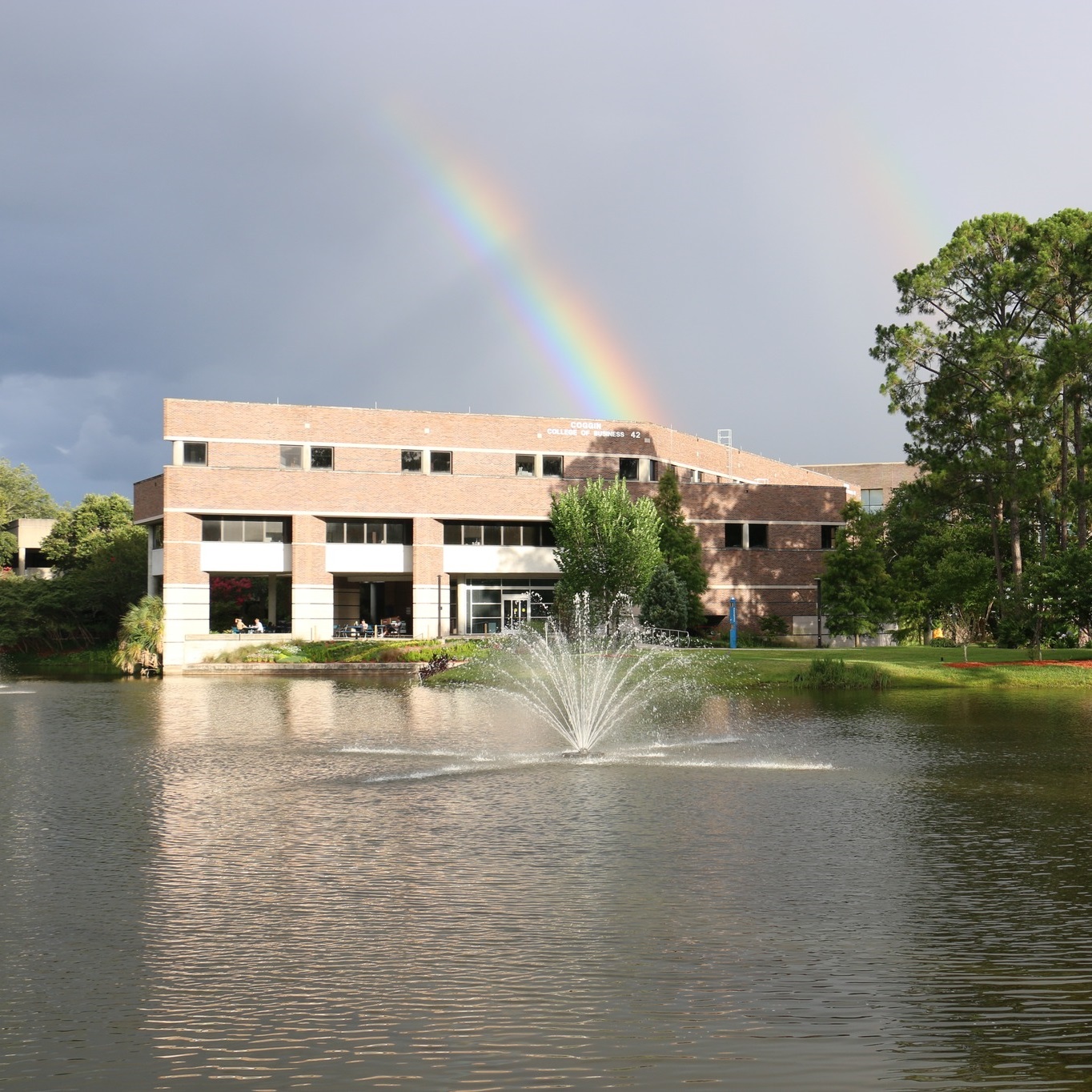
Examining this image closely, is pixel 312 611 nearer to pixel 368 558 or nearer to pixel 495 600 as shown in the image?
pixel 368 558

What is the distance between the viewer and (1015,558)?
47.9 metres

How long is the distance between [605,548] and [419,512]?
12235mm

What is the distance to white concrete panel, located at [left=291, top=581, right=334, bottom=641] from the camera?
63906 millimetres

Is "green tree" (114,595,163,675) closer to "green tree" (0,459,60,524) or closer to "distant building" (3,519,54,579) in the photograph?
"distant building" (3,519,54,579)

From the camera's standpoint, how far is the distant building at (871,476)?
114 meters

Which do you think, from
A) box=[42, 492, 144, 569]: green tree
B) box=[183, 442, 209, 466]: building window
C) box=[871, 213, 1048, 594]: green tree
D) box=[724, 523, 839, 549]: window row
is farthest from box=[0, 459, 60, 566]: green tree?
box=[871, 213, 1048, 594]: green tree

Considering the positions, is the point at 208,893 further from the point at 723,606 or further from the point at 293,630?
the point at 723,606

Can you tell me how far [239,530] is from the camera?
64.9m

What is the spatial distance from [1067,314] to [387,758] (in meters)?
39.0

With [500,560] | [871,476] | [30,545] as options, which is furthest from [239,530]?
[871,476]

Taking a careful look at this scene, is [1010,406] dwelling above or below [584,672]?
above

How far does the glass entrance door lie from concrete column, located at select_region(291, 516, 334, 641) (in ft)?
32.4

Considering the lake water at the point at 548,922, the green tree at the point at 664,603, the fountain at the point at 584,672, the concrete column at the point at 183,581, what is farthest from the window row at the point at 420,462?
the lake water at the point at 548,922

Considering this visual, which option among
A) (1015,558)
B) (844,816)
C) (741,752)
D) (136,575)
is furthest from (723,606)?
(844,816)
